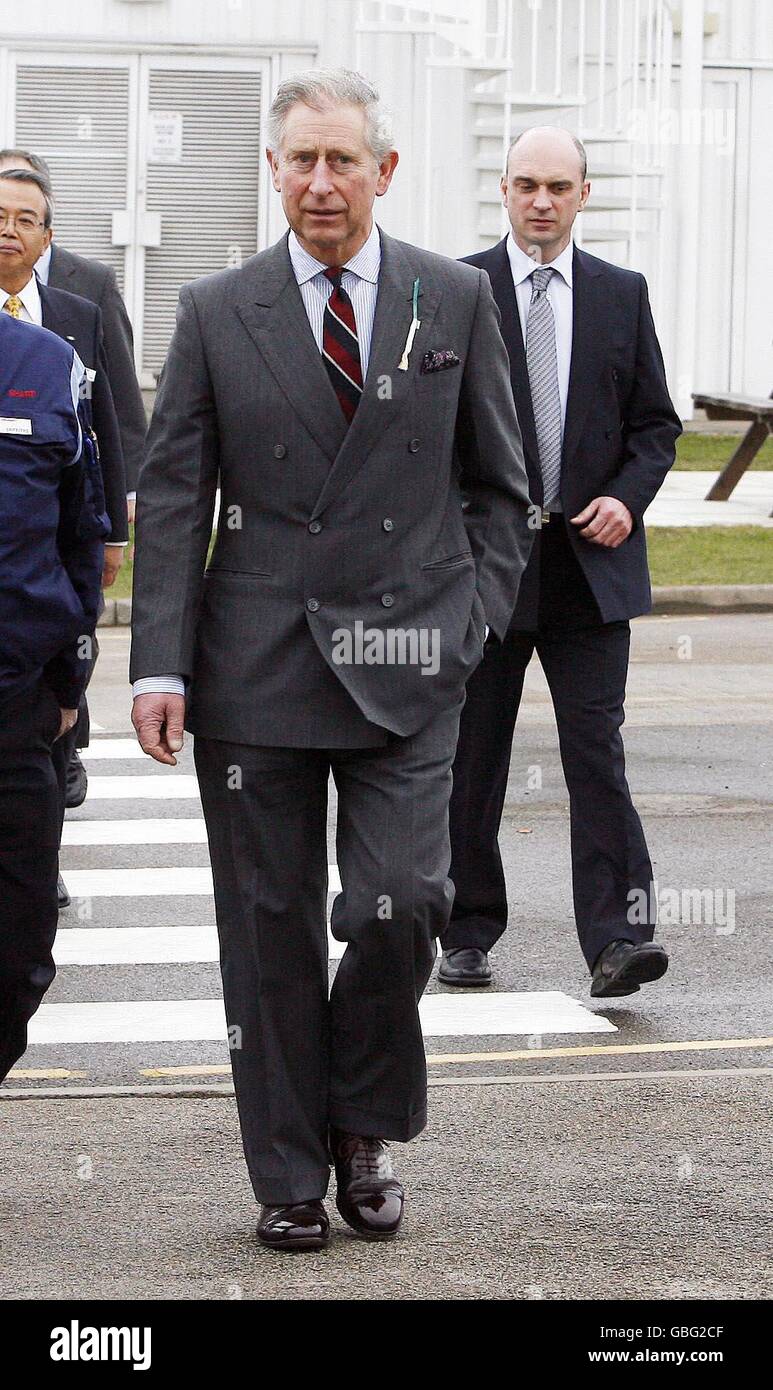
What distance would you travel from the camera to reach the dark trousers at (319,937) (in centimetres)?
433

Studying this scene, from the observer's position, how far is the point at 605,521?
20.0ft

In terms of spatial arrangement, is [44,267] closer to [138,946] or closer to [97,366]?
[97,366]

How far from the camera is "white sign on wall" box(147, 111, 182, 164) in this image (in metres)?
22.2

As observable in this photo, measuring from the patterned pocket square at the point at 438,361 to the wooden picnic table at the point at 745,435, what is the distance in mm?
13203

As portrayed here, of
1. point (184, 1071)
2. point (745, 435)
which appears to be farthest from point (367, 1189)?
point (745, 435)

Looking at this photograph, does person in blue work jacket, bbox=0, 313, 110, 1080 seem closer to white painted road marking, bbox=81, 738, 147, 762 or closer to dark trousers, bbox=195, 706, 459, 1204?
dark trousers, bbox=195, 706, 459, 1204

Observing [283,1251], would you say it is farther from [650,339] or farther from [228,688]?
[650,339]

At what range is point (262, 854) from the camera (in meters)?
4.38

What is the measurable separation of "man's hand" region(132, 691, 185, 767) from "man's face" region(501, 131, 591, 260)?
2278 millimetres

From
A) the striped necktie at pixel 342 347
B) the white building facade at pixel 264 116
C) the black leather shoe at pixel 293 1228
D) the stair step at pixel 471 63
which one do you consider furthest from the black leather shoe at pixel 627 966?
the white building facade at pixel 264 116

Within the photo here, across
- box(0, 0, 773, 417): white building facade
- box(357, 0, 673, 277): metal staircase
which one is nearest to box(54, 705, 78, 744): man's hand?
box(357, 0, 673, 277): metal staircase

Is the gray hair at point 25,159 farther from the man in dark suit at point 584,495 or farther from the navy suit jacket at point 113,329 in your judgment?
the man in dark suit at point 584,495

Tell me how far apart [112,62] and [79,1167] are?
18.6 m

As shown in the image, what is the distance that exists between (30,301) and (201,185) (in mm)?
15261
